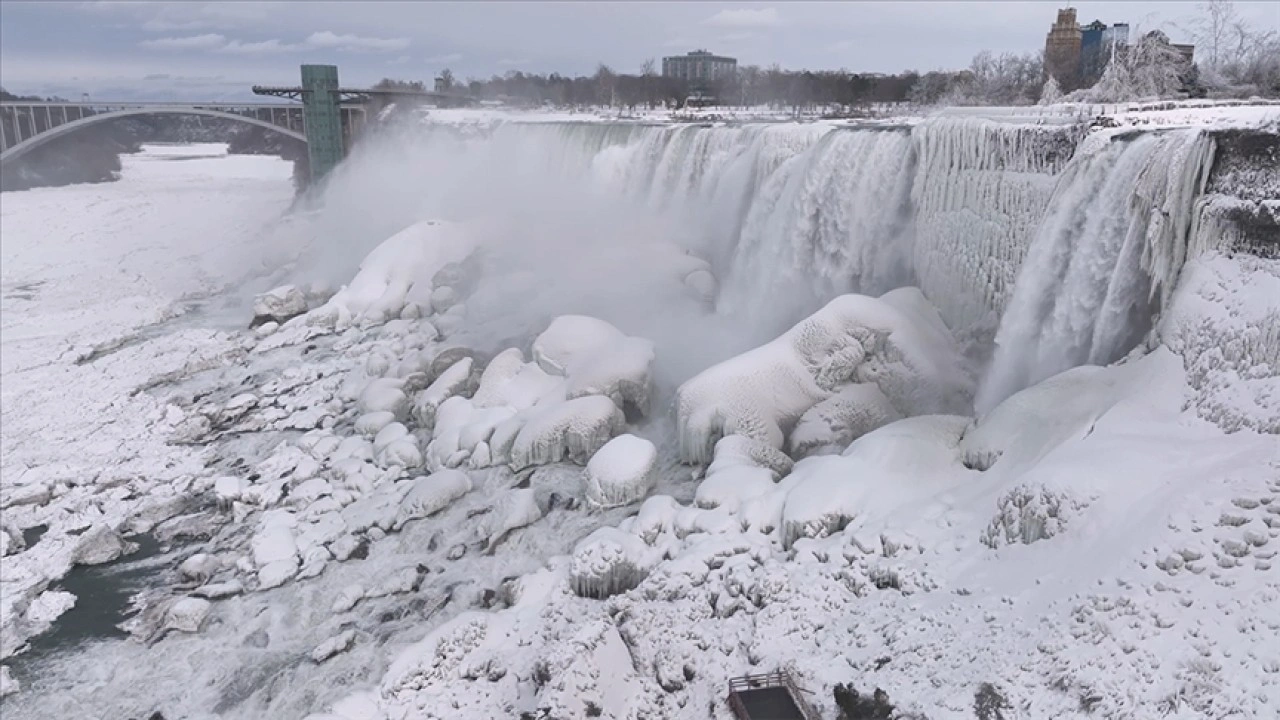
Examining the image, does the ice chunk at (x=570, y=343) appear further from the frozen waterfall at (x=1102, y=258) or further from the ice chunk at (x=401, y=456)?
the frozen waterfall at (x=1102, y=258)

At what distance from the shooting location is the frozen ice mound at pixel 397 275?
20750 mm

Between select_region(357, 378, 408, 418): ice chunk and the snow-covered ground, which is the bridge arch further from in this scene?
select_region(357, 378, 408, 418): ice chunk

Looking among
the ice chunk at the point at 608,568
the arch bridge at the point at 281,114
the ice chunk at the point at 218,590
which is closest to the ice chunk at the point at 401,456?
the ice chunk at the point at 218,590

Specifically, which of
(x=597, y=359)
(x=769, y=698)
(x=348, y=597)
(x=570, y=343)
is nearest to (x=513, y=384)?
(x=570, y=343)

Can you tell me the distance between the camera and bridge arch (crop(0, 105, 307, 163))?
4241cm

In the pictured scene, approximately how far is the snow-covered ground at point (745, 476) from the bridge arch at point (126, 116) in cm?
2593

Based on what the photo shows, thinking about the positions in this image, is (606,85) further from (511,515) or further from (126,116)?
(511,515)

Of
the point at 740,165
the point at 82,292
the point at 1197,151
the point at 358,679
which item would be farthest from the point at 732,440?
the point at 82,292

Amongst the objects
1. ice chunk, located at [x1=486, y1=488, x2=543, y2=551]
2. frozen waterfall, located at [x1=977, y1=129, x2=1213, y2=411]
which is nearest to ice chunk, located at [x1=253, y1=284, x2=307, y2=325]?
ice chunk, located at [x1=486, y1=488, x2=543, y2=551]

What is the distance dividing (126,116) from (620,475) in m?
48.0

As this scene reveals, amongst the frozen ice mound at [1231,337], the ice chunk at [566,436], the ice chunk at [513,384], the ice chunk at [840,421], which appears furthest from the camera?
the ice chunk at [513,384]

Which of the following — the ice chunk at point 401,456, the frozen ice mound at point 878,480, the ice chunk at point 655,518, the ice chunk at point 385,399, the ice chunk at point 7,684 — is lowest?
the ice chunk at point 7,684

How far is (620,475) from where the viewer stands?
10.8 meters

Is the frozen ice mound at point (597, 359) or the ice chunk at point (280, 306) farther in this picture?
the ice chunk at point (280, 306)
